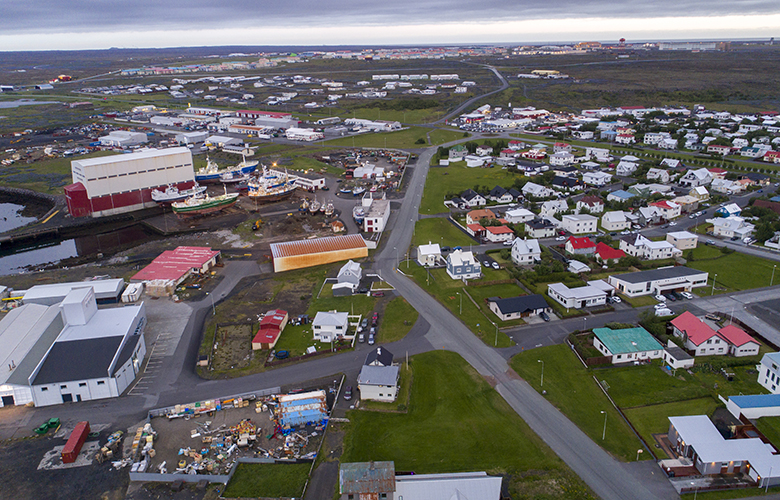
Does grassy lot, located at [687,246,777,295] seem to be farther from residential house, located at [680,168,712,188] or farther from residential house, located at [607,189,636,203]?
residential house, located at [680,168,712,188]

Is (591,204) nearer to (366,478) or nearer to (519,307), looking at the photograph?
(519,307)

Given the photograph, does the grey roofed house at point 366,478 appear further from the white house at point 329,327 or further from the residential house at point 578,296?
the residential house at point 578,296

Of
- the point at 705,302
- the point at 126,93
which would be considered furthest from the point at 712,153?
the point at 126,93

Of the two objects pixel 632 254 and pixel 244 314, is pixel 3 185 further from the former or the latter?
pixel 632 254

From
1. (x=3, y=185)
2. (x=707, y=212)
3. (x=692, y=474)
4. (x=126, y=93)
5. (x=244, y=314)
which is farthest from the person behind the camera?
(x=126, y=93)

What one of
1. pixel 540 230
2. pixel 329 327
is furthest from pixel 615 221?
pixel 329 327

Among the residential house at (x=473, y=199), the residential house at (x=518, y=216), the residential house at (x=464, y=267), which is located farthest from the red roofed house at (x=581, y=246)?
the residential house at (x=473, y=199)
